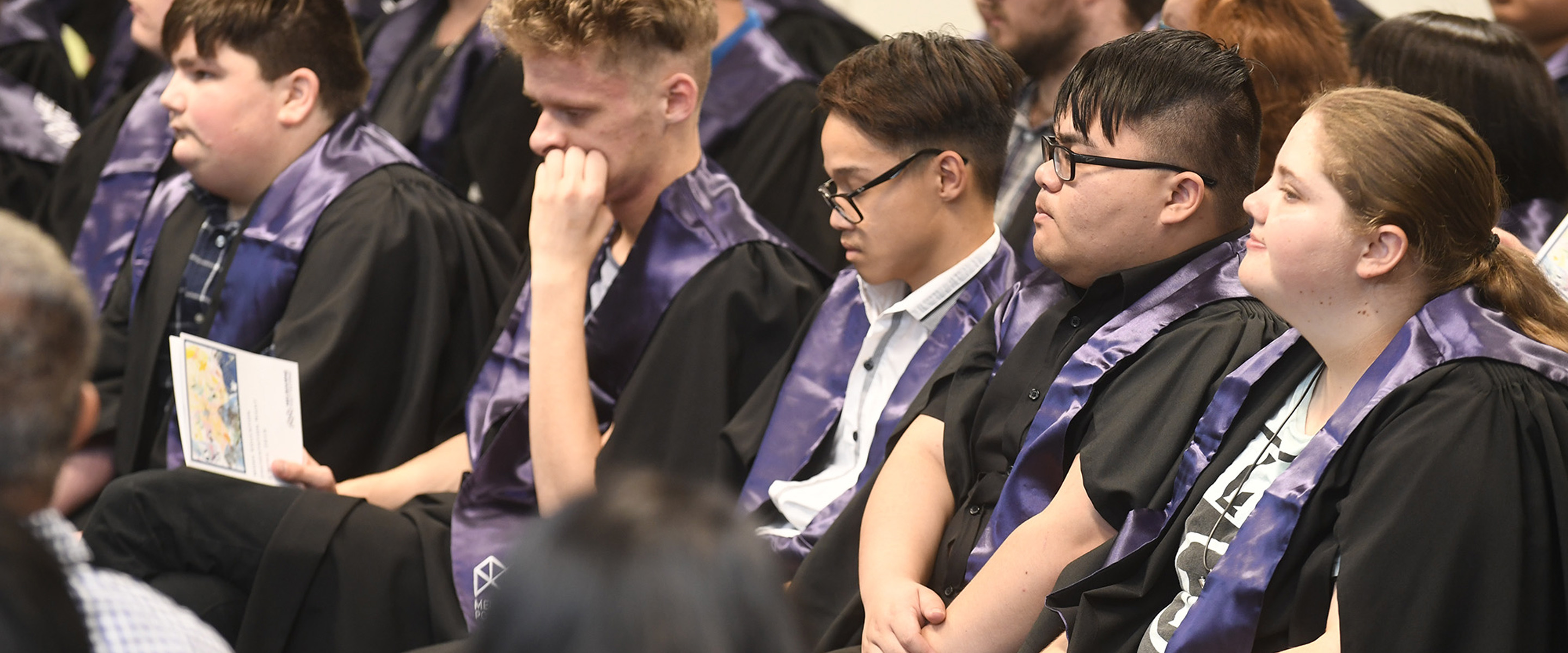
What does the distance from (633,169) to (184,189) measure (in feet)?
4.43

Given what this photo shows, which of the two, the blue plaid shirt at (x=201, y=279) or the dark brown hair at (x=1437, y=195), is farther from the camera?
the blue plaid shirt at (x=201, y=279)

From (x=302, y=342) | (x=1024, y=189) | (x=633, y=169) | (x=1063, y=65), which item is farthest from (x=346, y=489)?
(x=1063, y=65)

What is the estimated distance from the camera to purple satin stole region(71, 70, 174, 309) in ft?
13.3

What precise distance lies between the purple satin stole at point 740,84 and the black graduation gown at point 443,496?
→ 4.30 feet

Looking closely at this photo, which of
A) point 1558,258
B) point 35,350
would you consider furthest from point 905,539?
point 35,350

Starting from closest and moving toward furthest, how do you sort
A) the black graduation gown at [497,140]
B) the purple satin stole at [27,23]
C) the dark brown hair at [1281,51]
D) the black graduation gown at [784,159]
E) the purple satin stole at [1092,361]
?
the purple satin stole at [1092,361] < the dark brown hair at [1281,51] < the black graduation gown at [784,159] < the black graduation gown at [497,140] < the purple satin stole at [27,23]

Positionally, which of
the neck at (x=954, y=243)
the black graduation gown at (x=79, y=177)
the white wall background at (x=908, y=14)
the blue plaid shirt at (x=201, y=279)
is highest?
the neck at (x=954, y=243)

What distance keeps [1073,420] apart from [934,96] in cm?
78

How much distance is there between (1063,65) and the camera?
12.2ft

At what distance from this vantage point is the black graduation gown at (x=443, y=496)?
2756 millimetres

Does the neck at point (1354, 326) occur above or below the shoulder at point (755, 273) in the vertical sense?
above

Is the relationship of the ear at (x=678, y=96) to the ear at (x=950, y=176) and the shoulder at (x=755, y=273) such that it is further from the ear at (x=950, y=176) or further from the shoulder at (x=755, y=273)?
the ear at (x=950, y=176)

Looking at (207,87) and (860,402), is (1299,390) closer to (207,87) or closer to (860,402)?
(860,402)

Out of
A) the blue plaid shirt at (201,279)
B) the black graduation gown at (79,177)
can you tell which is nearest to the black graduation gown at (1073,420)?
the blue plaid shirt at (201,279)
